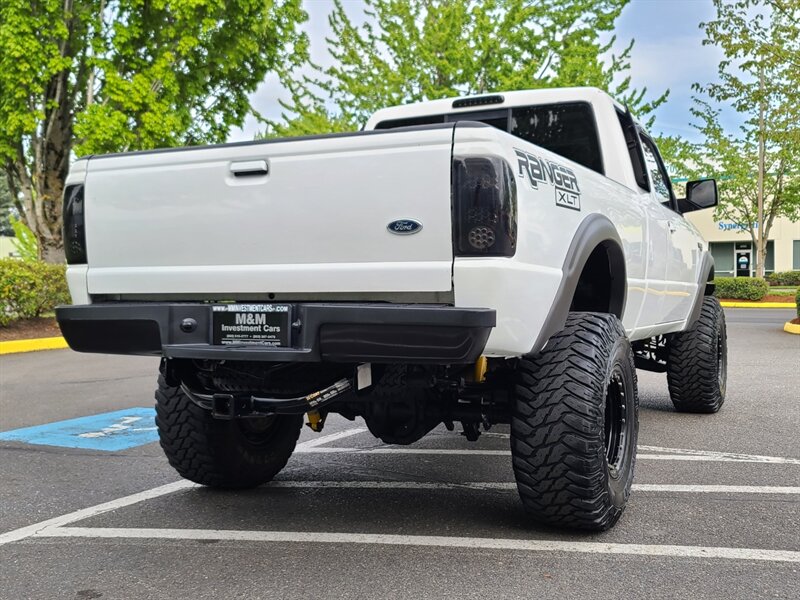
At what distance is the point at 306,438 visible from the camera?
6.11 meters

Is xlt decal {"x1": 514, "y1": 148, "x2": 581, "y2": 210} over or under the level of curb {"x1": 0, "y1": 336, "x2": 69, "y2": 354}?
over

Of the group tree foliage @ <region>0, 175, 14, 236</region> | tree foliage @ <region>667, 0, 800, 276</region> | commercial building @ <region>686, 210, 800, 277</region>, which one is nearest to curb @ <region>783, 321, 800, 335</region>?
tree foliage @ <region>667, 0, 800, 276</region>

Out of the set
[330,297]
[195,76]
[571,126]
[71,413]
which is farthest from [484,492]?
[195,76]

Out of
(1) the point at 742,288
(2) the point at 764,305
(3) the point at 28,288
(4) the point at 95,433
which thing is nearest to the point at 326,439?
(4) the point at 95,433

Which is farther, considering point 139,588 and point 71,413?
point 71,413

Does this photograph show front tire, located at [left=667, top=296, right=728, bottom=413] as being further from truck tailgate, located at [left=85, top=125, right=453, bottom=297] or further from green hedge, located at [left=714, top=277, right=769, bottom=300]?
green hedge, located at [left=714, top=277, right=769, bottom=300]

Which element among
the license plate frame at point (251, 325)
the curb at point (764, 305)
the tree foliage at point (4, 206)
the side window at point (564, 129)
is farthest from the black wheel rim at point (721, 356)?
the tree foliage at point (4, 206)

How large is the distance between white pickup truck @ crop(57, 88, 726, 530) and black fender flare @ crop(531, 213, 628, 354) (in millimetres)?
12

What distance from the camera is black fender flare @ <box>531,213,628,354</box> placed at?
328cm

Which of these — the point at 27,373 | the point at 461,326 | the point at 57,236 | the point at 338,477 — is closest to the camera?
the point at 461,326

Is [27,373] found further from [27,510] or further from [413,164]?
[413,164]

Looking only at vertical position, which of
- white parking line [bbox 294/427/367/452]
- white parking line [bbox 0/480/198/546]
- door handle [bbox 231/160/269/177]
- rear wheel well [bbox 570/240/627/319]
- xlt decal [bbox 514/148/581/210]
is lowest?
white parking line [bbox 294/427/367/452]

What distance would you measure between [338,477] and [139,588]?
1.88 m

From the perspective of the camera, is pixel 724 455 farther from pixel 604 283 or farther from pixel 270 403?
pixel 270 403
